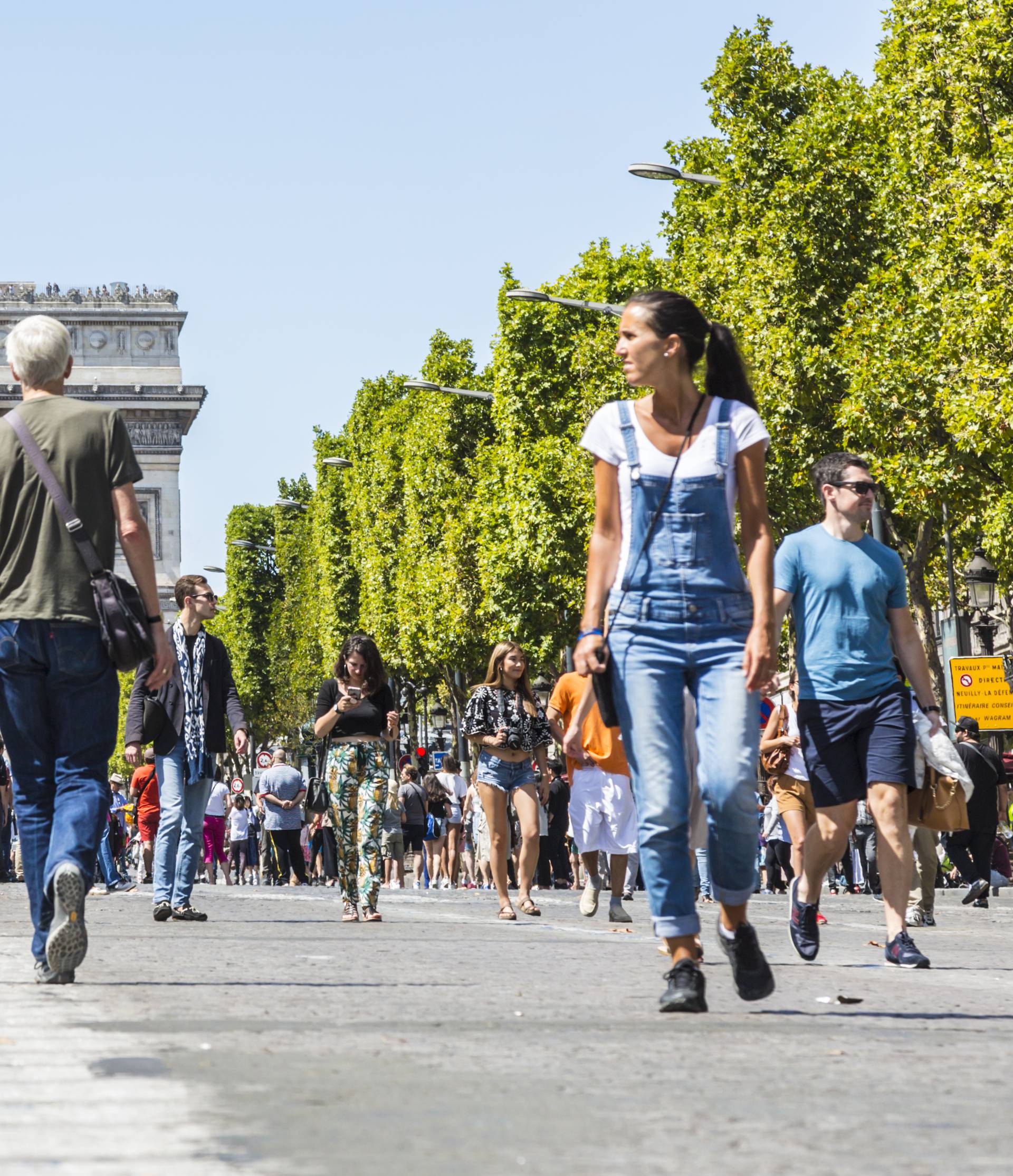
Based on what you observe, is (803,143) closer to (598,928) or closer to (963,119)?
(963,119)

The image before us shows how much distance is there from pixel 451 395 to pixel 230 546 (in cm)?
4289

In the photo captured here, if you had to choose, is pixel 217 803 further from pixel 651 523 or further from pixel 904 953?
pixel 651 523

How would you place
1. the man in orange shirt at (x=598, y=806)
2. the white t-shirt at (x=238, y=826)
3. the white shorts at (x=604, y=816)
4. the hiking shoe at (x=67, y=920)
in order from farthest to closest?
the white t-shirt at (x=238, y=826)
the white shorts at (x=604, y=816)
the man in orange shirt at (x=598, y=806)
the hiking shoe at (x=67, y=920)

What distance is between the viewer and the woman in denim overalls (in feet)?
20.3

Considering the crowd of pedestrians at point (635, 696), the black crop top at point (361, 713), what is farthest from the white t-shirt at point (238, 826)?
the black crop top at point (361, 713)

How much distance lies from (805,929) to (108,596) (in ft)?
10.6

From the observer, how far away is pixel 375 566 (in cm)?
6225

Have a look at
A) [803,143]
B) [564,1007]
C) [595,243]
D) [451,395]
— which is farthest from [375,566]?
[564,1007]

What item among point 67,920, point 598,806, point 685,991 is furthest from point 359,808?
point 685,991

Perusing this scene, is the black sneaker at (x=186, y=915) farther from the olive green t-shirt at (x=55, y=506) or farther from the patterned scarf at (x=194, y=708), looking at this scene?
the olive green t-shirt at (x=55, y=506)

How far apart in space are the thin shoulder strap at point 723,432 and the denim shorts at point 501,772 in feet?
25.2

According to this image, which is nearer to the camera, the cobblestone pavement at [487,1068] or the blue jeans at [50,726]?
the cobblestone pavement at [487,1068]

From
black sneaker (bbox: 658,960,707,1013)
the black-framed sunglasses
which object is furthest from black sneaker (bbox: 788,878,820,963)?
black sneaker (bbox: 658,960,707,1013)

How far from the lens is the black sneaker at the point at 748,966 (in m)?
6.26
